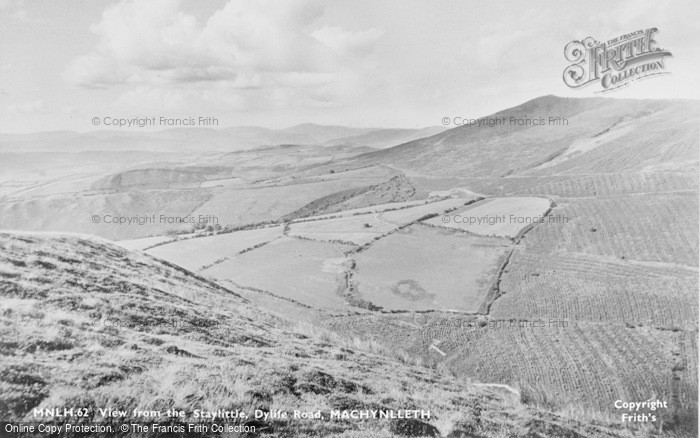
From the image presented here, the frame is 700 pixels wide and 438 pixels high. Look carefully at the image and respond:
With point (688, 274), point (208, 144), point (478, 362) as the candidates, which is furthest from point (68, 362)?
point (208, 144)

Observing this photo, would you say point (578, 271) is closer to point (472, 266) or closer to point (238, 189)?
point (472, 266)

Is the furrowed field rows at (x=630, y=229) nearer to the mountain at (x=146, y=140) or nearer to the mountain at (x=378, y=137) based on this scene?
the mountain at (x=146, y=140)

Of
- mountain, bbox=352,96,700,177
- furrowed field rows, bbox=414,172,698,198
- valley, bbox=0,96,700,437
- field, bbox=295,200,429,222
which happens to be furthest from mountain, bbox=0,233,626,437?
mountain, bbox=352,96,700,177

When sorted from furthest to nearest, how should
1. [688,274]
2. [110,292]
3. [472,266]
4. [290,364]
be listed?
[472,266] < [688,274] < [110,292] < [290,364]

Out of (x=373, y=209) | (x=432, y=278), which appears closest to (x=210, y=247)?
(x=432, y=278)

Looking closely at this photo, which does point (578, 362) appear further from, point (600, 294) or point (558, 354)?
point (600, 294)

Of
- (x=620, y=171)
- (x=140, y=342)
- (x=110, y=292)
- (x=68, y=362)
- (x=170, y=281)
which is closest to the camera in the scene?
(x=68, y=362)

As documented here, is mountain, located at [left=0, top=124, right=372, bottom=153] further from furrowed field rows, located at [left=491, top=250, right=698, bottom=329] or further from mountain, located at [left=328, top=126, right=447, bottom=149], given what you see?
furrowed field rows, located at [left=491, top=250, right=698, bottom=329]
